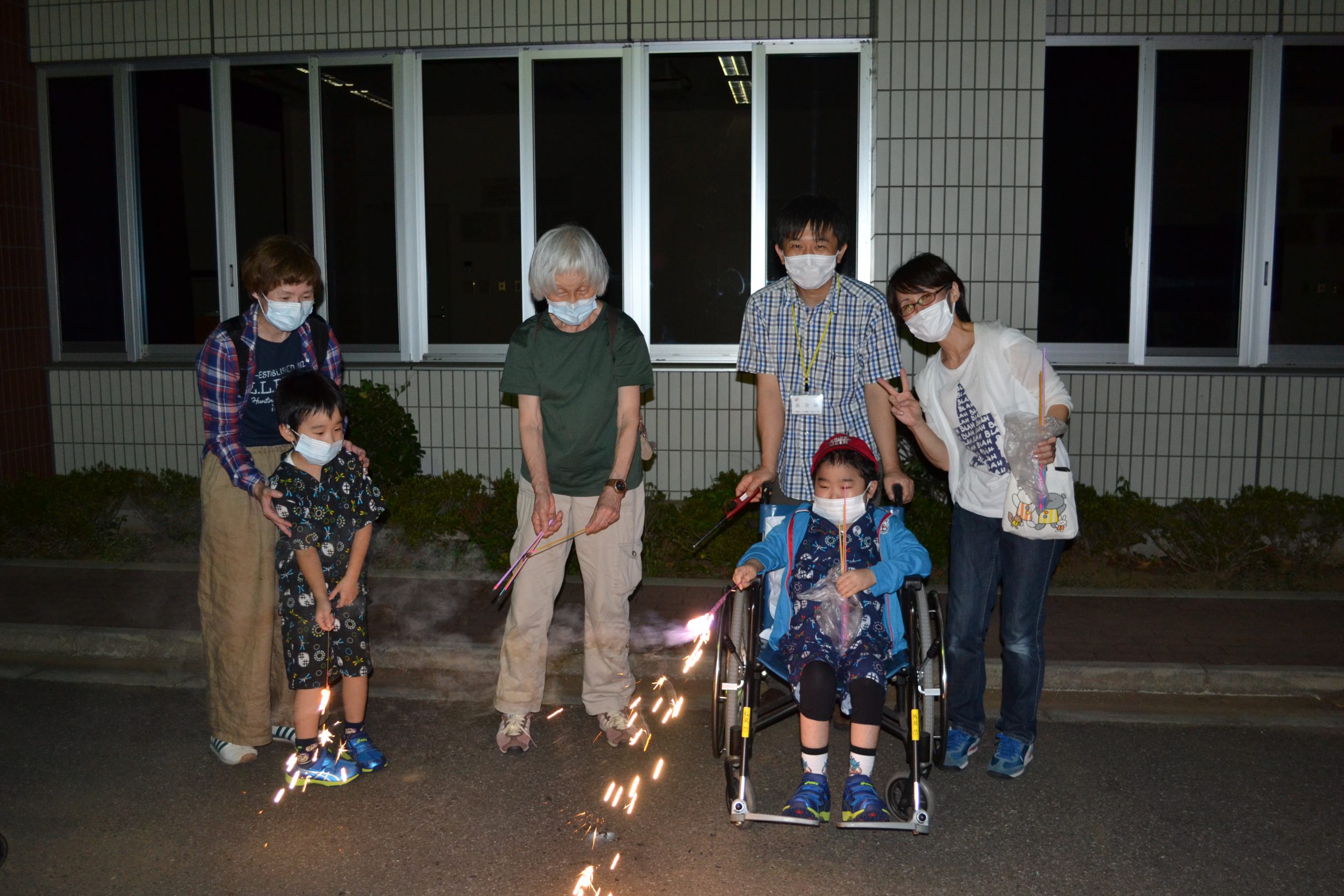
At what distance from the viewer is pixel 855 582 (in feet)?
13.4

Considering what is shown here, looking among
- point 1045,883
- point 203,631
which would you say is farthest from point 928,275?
point 203,631

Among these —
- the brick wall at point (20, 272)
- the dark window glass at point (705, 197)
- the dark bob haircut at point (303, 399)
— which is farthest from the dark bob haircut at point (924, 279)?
the brick wall at point (20, 272)

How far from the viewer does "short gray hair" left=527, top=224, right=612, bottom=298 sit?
4395 millimetres

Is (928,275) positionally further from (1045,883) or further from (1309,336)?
(1309,336)

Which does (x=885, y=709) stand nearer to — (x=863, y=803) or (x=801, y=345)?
(x=863, y=803)

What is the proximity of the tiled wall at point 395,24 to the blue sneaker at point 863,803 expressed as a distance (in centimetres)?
616

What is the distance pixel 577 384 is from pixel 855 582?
1432 millimetres

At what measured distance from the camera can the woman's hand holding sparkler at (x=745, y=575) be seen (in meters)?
4.04

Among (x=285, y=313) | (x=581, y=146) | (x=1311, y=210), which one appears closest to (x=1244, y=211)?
(x=1311, y=210)

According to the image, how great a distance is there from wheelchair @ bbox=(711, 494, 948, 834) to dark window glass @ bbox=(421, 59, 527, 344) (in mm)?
5438

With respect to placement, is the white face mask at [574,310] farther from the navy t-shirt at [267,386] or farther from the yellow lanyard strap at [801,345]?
the navy t-shirt at [267,386]

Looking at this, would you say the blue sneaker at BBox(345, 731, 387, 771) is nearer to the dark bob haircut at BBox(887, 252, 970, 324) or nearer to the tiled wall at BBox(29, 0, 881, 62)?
the dark bob haircut at BBox(887, 252, 970, 324)

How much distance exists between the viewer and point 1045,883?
361 cm

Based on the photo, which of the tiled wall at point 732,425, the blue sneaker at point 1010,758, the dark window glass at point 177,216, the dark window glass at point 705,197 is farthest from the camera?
the dark window glass at point 177,216
